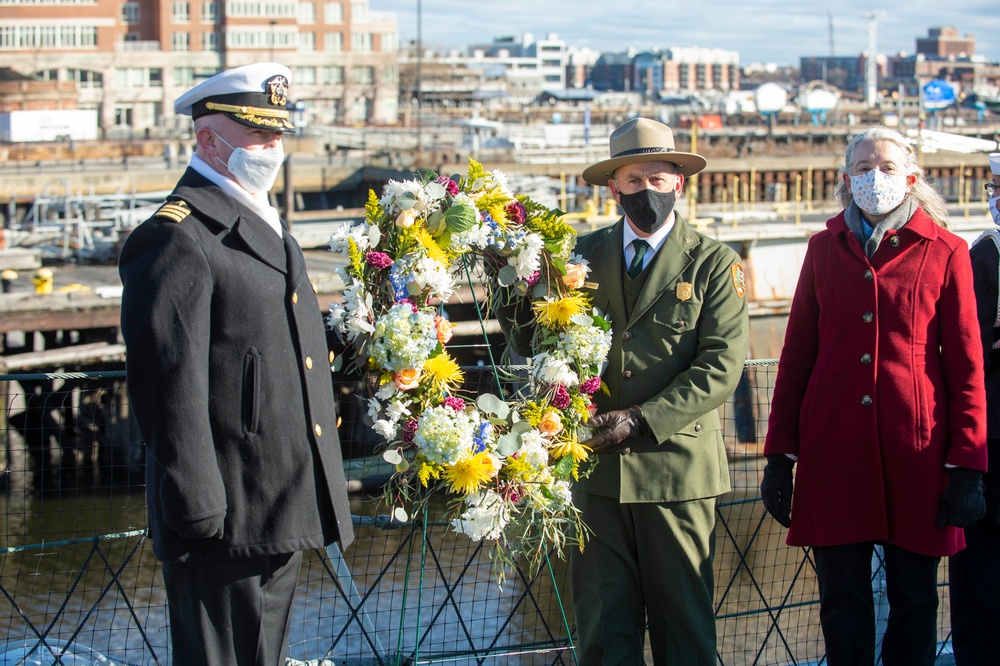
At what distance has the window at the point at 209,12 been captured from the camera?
7294 centimetres

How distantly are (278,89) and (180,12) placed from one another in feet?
247

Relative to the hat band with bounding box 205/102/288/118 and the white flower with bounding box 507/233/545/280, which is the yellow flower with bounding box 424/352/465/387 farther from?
the hat band with bounding box 205/102/288/118

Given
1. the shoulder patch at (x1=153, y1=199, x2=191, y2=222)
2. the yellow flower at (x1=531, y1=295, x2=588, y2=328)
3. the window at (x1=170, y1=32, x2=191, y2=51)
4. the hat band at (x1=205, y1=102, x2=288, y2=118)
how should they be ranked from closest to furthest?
the shoulder patch at (x1=153, y1=199, x2=191, y2=222) → the hat band at (x1=205, y1=102, x2=288, y2=118) → the yellow flower at (x1=531, y1=295, x2=588, y2=328) → the window at (x1=170, y1=32, x2=191, y2=51)

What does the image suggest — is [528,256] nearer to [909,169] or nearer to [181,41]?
[909,169]

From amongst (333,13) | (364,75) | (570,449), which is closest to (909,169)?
(570,449)

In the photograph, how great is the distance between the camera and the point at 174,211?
292 cm

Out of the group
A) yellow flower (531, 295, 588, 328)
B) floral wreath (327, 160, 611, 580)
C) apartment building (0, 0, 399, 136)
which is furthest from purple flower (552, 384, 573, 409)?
apartment building (0, 0, 399, 136)

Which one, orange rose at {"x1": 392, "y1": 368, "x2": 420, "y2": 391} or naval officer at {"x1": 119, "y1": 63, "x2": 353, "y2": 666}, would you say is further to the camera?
orange rose at {"x1": 392, "y1": 368, "x2": 420, "y2": 391}

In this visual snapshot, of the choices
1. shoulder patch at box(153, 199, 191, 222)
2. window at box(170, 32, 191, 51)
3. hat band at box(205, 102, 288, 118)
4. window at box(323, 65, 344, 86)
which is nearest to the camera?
shoulder patch at box(153, 199, 191, 222)

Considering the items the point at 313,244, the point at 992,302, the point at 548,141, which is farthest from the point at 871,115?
the point at 992,302

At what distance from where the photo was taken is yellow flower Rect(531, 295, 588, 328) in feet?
12.3

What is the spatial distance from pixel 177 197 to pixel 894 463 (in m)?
2.39

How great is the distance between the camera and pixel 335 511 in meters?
3.19

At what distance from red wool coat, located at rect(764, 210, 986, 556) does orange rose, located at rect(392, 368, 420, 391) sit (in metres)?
1.35
